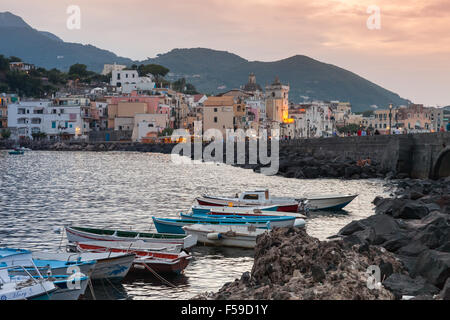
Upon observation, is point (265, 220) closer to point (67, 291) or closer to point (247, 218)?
point (247, 218)

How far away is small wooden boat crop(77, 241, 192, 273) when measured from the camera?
18438 millimetres

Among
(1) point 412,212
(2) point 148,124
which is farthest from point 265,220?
(2) point 148,124

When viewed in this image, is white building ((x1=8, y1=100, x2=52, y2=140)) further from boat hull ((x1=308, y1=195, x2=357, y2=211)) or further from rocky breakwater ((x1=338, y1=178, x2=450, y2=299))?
rocky breakwater ((x1=338, y1=178, x2=450, y2=299))

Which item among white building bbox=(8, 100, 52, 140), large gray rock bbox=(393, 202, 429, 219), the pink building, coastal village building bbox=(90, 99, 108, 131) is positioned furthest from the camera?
coastal village building bbox=(90, 99, 108, 131)

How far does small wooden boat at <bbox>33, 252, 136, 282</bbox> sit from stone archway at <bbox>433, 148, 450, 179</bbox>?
3479 cm

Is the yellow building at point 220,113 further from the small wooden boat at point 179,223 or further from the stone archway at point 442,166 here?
A: the small wooden boat at point 179,223

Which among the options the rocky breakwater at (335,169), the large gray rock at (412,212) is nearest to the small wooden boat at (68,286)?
the large gray rock at (412,212)

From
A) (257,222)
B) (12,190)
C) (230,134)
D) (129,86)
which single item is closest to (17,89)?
(129,86)

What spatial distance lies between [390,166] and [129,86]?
110 meters

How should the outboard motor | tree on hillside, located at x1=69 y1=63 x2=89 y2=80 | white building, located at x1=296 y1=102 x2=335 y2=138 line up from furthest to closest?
tree on hillside, located at x1=69 y1=63 x2=89 y2=80, white building, located at x1=296 y1=102 x2=335 y2=138, the outboard motor

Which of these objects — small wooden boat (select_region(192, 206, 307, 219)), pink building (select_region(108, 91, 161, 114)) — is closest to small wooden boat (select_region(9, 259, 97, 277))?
small wooden boat (select_region(192, 206, 307, 219))

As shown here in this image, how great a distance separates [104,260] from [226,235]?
23.7ft

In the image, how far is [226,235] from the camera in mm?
23266

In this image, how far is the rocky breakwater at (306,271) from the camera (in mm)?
11531
